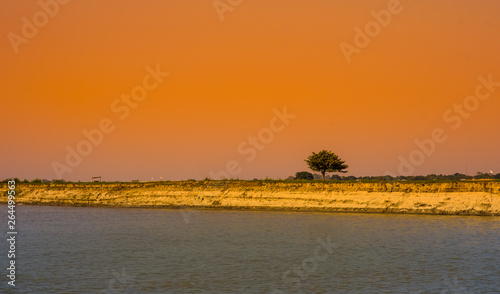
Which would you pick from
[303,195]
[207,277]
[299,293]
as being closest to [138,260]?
[207,277]

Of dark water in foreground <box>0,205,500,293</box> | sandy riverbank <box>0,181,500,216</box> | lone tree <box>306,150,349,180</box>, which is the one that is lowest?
dark water in foreground <box>0,205,500,293</box>

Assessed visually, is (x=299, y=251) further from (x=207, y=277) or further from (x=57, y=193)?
(x=57, y=193)

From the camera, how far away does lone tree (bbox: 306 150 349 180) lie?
328 ft

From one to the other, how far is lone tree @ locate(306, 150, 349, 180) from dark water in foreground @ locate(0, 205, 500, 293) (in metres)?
41.9

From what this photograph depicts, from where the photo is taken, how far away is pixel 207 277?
27.8 meters

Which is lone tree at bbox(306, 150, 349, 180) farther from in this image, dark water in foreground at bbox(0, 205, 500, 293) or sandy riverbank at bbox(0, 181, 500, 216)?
dark water in foreground at bbox(0, 205, 500, 293)

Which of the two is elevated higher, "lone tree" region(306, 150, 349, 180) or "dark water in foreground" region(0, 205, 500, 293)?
"lone tree" region(306, 150, 349, 180)

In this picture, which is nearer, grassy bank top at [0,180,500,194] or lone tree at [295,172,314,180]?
grassy bank top at [0,180,500,194]

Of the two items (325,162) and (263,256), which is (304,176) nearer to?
(325,162)

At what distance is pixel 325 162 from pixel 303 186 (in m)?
28.9

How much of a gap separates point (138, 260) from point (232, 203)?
41953mm

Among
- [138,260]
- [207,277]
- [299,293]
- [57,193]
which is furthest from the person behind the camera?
[57,193]

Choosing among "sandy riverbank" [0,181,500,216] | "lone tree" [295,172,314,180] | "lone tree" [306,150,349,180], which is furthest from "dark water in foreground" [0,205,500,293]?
"lone tree" [295,172,314,180]

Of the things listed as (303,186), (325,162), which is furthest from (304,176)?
(303,186)
